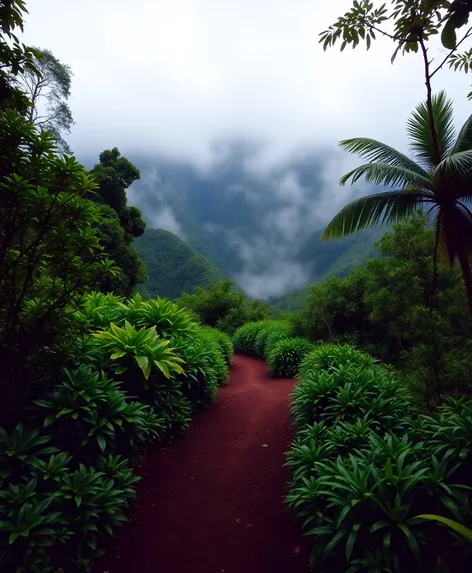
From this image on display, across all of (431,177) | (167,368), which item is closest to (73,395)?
(167,368)

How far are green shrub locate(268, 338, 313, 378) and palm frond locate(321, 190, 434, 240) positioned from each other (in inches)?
152

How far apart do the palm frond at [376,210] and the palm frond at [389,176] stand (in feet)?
0.55

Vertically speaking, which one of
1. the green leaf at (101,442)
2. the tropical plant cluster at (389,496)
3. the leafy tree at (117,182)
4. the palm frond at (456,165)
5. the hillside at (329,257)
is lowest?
the green leaf at (101,442)

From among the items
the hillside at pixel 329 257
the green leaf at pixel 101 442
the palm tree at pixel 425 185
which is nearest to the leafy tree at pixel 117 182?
the palm tree at pixel 425 185

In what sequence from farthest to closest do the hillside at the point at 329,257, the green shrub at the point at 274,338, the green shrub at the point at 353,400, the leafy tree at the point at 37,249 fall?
the hillside at the point at 329,257 < the green shrub at the point at 274,338 < the green shrub at the point at 353,400 < the leafy tree at the point at 37,249

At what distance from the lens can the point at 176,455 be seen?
4.32 metres

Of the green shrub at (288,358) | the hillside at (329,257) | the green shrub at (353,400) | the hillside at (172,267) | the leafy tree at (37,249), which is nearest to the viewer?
the leafy tree at (37,249)

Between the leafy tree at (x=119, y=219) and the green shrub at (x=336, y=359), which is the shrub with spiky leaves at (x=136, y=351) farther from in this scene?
the leafy tree at (x=119, y=219)

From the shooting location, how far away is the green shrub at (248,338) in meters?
13.7

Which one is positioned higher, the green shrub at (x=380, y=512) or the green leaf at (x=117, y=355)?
the green leaf at (x=117, y=355)

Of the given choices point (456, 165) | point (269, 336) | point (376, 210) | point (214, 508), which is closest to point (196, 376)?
point (214, 508)

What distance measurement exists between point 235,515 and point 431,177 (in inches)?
225

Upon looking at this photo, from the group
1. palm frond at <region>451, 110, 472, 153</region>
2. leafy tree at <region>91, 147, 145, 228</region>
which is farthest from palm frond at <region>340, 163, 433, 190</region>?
leafy tree at <region>91, 147, 145, 228</region>

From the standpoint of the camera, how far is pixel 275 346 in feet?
35.3
